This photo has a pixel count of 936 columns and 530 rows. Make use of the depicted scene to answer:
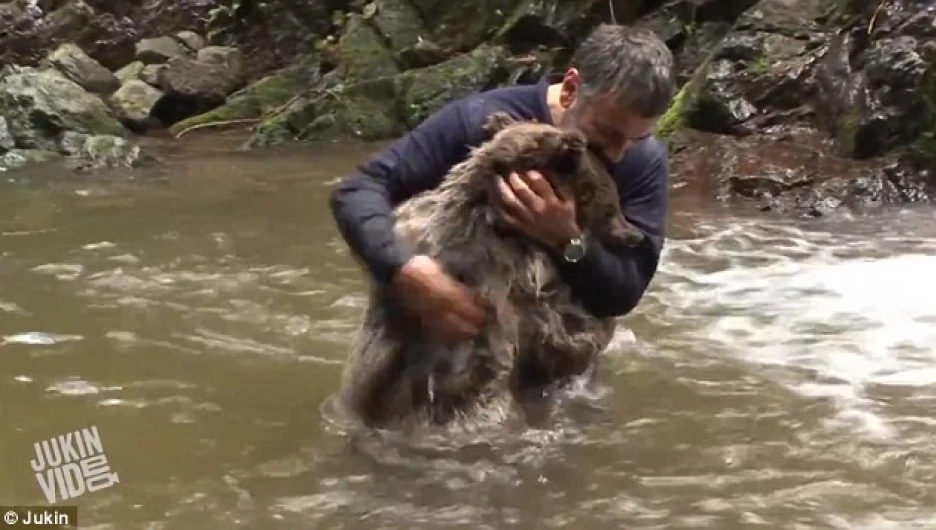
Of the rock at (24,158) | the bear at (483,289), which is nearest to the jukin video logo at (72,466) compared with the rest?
the bear at (483,289)

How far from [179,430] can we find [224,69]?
12.6 m

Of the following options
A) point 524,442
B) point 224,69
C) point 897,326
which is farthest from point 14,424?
point 224,69

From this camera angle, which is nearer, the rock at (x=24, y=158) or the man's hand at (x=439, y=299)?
the man's hand at (x=439, y=299)

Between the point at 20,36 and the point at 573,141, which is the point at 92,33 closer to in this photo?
the point at 20,36

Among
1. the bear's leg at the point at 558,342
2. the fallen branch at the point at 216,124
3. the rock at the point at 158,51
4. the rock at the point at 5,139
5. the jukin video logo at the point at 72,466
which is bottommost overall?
the fallen branch at the point at 216,124

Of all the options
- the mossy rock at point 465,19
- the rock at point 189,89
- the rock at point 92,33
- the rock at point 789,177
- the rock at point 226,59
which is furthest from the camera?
the rock at point 92,33

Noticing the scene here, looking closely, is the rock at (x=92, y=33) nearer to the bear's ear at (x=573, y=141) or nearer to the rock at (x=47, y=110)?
the rock at (x=47, y=110)

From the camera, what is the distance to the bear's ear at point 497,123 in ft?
12.6

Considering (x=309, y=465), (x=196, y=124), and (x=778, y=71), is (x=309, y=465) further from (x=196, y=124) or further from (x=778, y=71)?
(x=196, y=124)

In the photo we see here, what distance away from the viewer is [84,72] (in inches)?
617

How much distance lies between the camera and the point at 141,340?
5.26m

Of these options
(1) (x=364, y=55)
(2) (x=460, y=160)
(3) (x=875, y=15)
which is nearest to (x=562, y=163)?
(2) (x=460, y=160)

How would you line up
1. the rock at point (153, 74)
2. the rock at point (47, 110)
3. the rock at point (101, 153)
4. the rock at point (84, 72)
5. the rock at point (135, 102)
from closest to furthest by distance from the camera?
the rock at point (101, 153), the rock at point (47, 110), the rock at point (135, 102), the rock at point (84, 72), the rock at point (153, 74)

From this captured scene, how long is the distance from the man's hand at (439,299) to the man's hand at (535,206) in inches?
10.2
